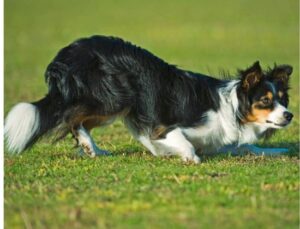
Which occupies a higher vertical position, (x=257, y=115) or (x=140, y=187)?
(x=257, y=115)

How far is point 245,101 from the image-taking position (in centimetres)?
878

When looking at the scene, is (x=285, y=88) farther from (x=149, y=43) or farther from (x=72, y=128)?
(x=149, y=43)

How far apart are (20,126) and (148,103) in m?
1.51

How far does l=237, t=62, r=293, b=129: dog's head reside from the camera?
8610 millimetres

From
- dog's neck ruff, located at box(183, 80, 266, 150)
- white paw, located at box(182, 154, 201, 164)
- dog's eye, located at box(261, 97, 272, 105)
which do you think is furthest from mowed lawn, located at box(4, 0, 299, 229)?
dog's eye, located at box(261, 97, 272, 105)

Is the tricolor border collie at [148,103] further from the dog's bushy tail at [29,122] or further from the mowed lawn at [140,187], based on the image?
the mowed lawn at [140,187]

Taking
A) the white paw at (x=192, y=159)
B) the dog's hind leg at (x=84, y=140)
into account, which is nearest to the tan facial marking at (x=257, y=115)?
the white paw at (x=192, y=159)

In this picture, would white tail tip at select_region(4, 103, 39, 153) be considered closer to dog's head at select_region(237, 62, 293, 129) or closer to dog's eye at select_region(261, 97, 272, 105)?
dog's head at select_region(237, 62, 293, 129)

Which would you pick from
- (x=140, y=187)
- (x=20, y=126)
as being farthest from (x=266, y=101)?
(x=20, y=126)

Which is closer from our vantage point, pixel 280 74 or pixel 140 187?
pixel 140 187

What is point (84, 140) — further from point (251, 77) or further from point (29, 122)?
point (251, 77)

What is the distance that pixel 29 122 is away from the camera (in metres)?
8.47

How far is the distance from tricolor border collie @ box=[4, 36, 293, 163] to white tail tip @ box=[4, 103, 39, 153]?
1cm

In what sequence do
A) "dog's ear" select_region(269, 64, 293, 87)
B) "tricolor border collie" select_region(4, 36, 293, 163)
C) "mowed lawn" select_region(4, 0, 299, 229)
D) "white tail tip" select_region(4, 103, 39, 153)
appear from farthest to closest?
"dog's ear" select_region(269, 64, 293, 87), "tricolor border collie" select_region(4, 36, 293, 163), "white tail tip" select_region(4, 103, 39, 153), "mowed lawn" select_region(4, 0, 299, 229)
